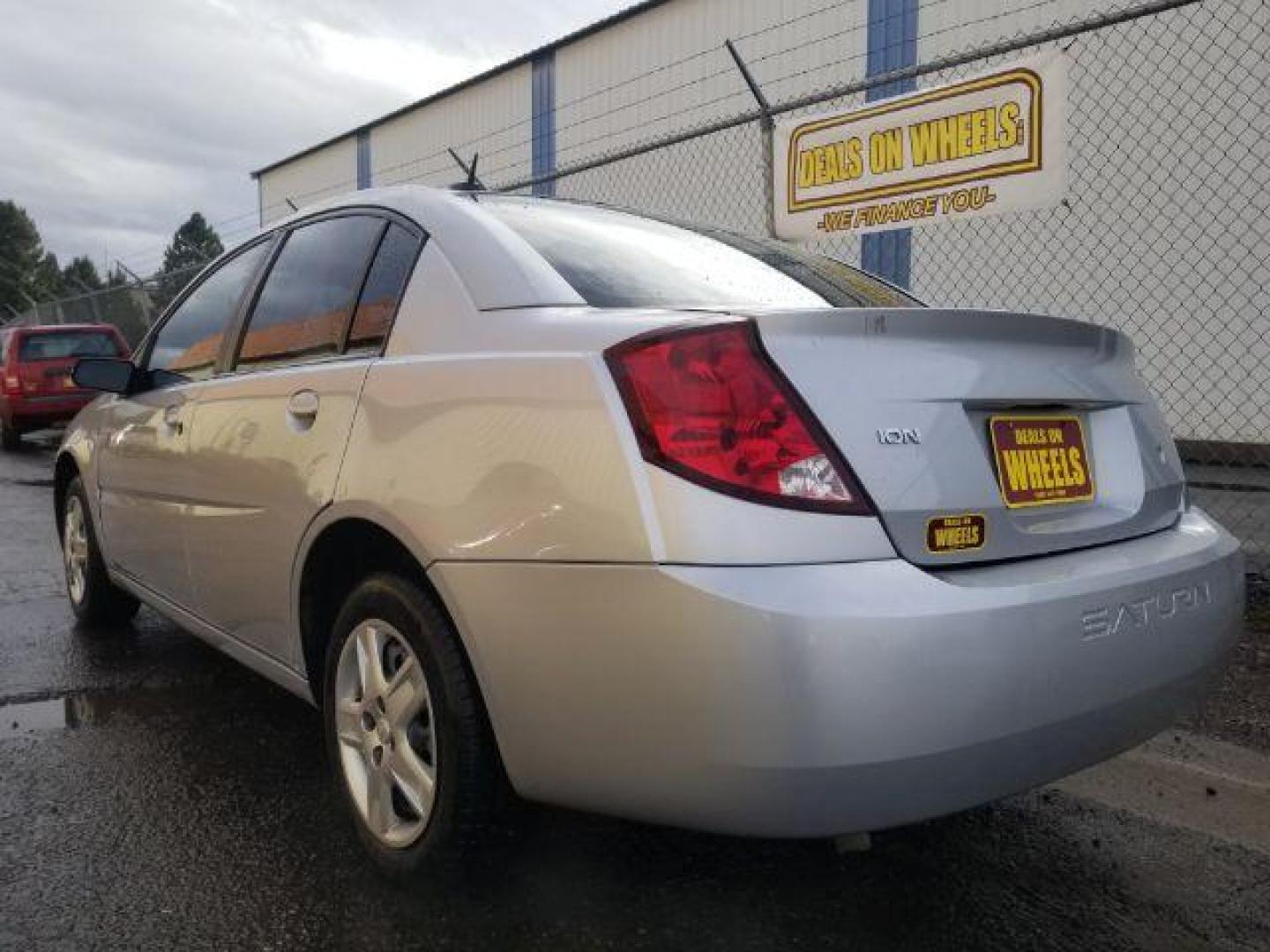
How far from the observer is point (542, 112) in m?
16.2

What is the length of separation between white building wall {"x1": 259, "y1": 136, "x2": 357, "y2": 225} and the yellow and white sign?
17.5 meters

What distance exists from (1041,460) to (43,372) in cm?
1423

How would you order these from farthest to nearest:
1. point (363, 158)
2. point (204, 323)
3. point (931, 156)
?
point (363, 158), point (931, 156), point (204, 323)

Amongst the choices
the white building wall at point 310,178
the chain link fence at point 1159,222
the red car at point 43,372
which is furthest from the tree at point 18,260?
the chain link fence at point 1159,222

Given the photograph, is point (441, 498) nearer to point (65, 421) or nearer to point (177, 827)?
point (177, 827)

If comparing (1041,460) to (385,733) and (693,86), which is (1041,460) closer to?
(385,733)

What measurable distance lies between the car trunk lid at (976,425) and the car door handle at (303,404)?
1.23 m

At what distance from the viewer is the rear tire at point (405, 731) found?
2061 mm

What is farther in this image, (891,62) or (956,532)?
(891,62)

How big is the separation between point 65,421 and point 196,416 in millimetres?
12219

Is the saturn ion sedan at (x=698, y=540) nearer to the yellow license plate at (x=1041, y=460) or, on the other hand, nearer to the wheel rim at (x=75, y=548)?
the yellow license plate at (x=1041, y=460)

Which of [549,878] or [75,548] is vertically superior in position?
[75,548]

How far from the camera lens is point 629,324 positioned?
1900 millimetres

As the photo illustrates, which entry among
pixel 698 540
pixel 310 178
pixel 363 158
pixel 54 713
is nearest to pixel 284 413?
pixel 698 540
